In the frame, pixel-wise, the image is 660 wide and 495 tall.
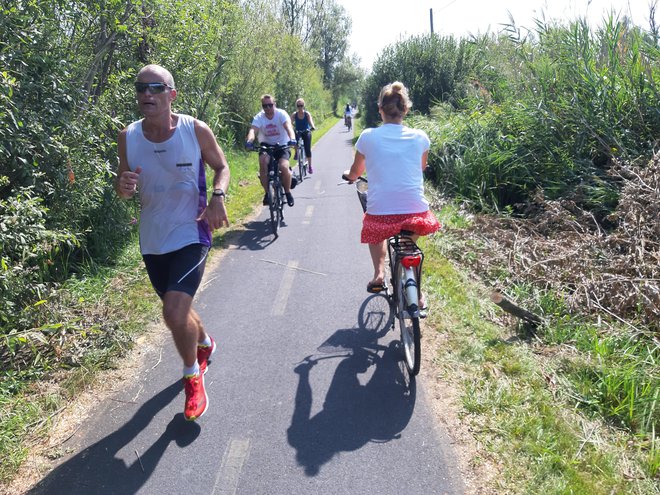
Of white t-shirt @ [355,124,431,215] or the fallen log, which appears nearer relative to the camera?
white t-shirt @ [355,124,431,215]

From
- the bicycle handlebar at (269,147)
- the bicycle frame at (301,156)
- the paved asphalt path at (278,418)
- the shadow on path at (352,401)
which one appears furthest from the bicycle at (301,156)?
the shadow on path at (352,401)

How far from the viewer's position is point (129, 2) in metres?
5.43

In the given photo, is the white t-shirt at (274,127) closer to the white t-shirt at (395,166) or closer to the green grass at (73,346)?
the green grass at (73,346)

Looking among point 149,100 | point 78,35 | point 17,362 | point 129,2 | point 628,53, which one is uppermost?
point 129,2

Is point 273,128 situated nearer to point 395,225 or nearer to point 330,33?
point 395,225

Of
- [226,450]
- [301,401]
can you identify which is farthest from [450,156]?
[226,450]

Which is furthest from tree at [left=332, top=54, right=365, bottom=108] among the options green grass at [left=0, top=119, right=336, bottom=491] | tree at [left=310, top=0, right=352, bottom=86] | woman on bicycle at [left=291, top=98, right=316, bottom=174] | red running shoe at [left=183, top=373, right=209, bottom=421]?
red running shoe at [left=183, top=373, right=209, bottom=421]

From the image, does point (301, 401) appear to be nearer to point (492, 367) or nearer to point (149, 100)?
point (492, 367)

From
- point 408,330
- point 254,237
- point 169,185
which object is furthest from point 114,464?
point 254,237

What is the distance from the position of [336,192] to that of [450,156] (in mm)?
2843

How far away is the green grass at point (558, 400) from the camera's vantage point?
8.68ft

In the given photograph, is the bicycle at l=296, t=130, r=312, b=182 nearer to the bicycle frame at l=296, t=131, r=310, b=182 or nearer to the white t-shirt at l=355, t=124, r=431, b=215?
the bicycle frame at l=296, t=131, r=310, b=182

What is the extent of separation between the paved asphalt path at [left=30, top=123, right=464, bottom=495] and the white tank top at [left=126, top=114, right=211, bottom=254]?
3.94ft

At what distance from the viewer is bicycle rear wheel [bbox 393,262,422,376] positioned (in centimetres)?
350
